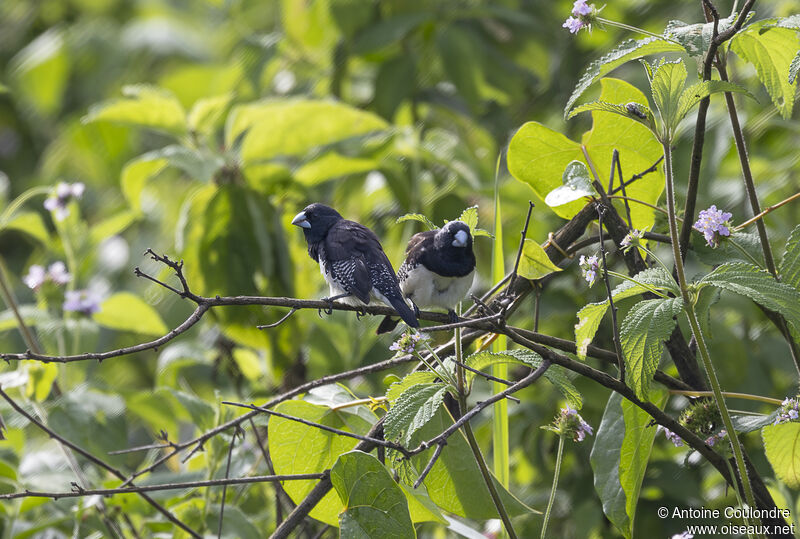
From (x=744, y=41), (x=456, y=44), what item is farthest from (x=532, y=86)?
(x=744, y=41)

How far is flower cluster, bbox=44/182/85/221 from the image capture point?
2.29m

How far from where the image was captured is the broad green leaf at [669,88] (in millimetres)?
1158

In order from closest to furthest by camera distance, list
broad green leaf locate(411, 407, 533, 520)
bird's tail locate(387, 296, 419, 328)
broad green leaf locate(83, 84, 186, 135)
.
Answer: broad green leaf locate(411, 407, 533, 520)
bird's tail locate(387, 296, 419, 328)
broad green leaf locate(83, 84, 186, 135)

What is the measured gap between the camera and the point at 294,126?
2418 millimetres

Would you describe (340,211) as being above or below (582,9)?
below

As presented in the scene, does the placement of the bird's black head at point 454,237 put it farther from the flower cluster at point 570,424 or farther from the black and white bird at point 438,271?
the flower cluster at point 570,424

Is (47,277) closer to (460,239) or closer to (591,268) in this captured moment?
(460,239)

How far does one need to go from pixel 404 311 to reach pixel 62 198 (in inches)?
44.3

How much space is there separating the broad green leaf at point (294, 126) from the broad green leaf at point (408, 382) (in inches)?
47.7

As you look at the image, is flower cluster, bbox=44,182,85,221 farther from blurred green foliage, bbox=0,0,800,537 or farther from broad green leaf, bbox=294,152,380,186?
broad green leaf, bbox=294,152,380,186

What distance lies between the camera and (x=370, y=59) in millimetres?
3203

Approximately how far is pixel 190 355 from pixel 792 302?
1.53 meters

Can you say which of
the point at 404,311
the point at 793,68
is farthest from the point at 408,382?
the point at 793,68

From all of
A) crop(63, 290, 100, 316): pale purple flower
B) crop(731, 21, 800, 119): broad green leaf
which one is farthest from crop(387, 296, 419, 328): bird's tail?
crop(63, 290, 100, 316): pale purple flower
